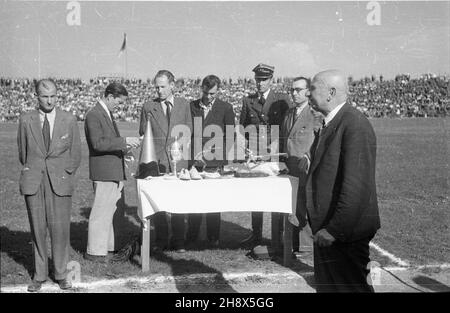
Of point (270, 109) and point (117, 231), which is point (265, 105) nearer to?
point (270, 109)

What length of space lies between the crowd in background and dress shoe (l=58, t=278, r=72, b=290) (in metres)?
28.9

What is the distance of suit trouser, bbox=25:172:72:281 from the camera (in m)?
5.08

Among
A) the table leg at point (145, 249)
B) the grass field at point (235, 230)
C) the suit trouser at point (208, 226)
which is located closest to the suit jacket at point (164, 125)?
the suit trouser at point (208, 226)

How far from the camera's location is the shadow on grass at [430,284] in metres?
5.23

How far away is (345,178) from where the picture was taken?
3.15 metres

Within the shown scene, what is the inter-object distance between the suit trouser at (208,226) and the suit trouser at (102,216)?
1228mm

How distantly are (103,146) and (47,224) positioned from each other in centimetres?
109

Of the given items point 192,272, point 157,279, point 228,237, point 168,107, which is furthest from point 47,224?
point 228,237

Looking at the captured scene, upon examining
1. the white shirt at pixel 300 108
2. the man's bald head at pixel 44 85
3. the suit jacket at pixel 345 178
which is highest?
the man's bald head at pixel 44 85

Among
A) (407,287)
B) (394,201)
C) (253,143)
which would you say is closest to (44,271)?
(253,143)

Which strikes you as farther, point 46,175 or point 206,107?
point 206,107

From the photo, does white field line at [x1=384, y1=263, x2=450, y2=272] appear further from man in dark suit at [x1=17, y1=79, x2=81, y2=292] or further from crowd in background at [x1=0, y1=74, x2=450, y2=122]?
crowd in background at [x1=0, y1=74, x2=450, y2=122]

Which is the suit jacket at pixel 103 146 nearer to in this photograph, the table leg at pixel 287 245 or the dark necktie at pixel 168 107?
the dark necktie at pixel 168 107

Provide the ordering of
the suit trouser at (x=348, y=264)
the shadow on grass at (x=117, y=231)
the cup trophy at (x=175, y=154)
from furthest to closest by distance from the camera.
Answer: the shadow on grass at (x=117, y=231) < the cup trophy at (x=175, y=154) < the suit trouser at (x=348, y=264)
